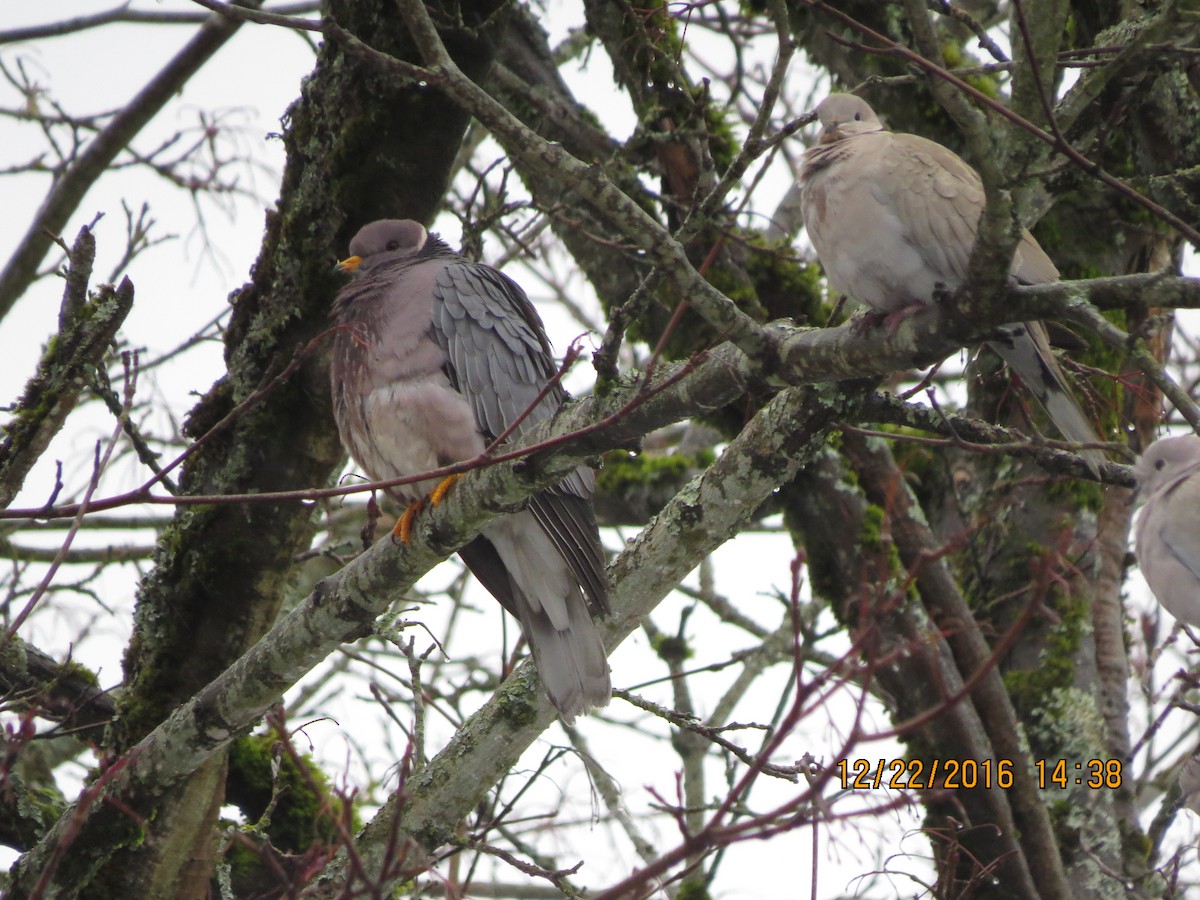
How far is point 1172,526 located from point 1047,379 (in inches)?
39.1

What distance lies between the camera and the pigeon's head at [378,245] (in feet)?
13.9

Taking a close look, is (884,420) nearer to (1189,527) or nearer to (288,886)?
(1189,527)

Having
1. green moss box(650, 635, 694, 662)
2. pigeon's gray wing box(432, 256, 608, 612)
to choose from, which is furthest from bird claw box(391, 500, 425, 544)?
green moss box(650, 635, 694, 662)

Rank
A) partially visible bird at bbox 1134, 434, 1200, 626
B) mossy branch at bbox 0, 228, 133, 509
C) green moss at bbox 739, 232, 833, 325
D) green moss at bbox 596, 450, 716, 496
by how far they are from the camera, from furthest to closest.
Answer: green moss at bbox 596, 450, 716, 496
green moss at bbox 739, 232, 833, 325
partially visible bird at bbox 1134, 434, 1200, 626
mossy branch at bbox 0, 228, 133, 509

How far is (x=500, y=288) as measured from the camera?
14.0 ft

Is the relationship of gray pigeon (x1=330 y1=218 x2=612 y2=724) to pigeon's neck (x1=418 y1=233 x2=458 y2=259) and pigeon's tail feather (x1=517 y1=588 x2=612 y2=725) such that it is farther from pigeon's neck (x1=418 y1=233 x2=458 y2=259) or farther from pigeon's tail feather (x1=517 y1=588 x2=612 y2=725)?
pigeon's neck (x1=418 y1=233 x2=458 y2=259)

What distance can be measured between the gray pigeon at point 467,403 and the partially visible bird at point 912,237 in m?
1.07

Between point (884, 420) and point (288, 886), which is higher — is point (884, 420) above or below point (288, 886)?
above

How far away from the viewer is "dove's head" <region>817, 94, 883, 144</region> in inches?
144

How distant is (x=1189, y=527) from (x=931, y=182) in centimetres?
151

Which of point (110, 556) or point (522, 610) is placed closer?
point (522, 610)

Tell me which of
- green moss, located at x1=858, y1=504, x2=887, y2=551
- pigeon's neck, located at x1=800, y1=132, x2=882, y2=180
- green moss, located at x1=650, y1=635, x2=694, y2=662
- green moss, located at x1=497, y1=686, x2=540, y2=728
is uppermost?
pigeon's neck, located at x1=800, y1=132, x2=882, y2=180

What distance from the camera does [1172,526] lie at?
12.6ft

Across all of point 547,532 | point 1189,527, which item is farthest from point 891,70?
point 547,532
